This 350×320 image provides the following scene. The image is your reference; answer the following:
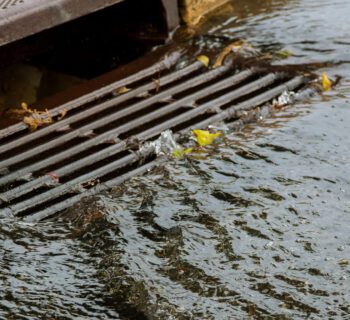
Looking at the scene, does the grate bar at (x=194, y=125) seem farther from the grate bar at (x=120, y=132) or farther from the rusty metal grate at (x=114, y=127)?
the grate bar at (x=120, y=132)

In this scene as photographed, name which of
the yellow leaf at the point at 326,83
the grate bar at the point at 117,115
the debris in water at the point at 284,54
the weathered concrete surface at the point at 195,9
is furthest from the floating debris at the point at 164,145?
the weathered concrete surface at the point at 195,9

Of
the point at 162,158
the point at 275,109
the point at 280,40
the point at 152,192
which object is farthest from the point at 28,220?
the point at 280,40

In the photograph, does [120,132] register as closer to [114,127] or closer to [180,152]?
[114,127]

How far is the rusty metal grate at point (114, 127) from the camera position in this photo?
3262 mm

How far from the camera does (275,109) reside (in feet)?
12.6

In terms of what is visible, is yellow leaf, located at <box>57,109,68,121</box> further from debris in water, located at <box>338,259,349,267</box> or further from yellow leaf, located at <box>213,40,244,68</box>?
debris in water, located at <box>338,259,349,267</box>

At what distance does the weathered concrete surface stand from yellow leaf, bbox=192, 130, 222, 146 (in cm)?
158

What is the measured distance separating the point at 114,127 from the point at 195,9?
158 centimetres

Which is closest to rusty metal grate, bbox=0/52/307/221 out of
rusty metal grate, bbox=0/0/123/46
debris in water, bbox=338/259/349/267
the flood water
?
the flood water

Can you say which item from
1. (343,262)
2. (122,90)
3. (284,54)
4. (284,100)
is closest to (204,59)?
(284,54)

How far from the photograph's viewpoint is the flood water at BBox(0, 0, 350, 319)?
2359 mm

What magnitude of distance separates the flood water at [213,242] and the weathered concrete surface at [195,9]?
5.23ft

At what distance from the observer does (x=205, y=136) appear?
358 cm

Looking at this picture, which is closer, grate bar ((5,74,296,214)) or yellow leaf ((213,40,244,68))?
grate bar ((5,74,296,214))
